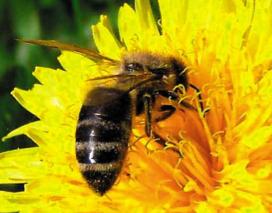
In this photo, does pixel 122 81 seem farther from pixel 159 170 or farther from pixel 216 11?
pixel 216 11

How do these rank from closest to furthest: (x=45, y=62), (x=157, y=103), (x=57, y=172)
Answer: (x=157, y=103) < (x=57, y=172) < (x=45, y=62)

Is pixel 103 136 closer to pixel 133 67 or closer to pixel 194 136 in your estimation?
pixel 133 67

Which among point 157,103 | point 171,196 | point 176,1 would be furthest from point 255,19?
point 171,196

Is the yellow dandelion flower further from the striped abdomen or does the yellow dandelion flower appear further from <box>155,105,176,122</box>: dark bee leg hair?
the striped abdomen

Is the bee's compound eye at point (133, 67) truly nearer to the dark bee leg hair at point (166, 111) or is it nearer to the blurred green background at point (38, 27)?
the dark bee leg hair at point (166, 111)

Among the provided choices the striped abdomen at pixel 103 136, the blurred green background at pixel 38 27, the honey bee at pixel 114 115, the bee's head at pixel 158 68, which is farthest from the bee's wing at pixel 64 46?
the blurred green background at pixel 38 27

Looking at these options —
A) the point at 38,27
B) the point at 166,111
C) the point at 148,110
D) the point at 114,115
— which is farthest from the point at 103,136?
the point at 38,27
